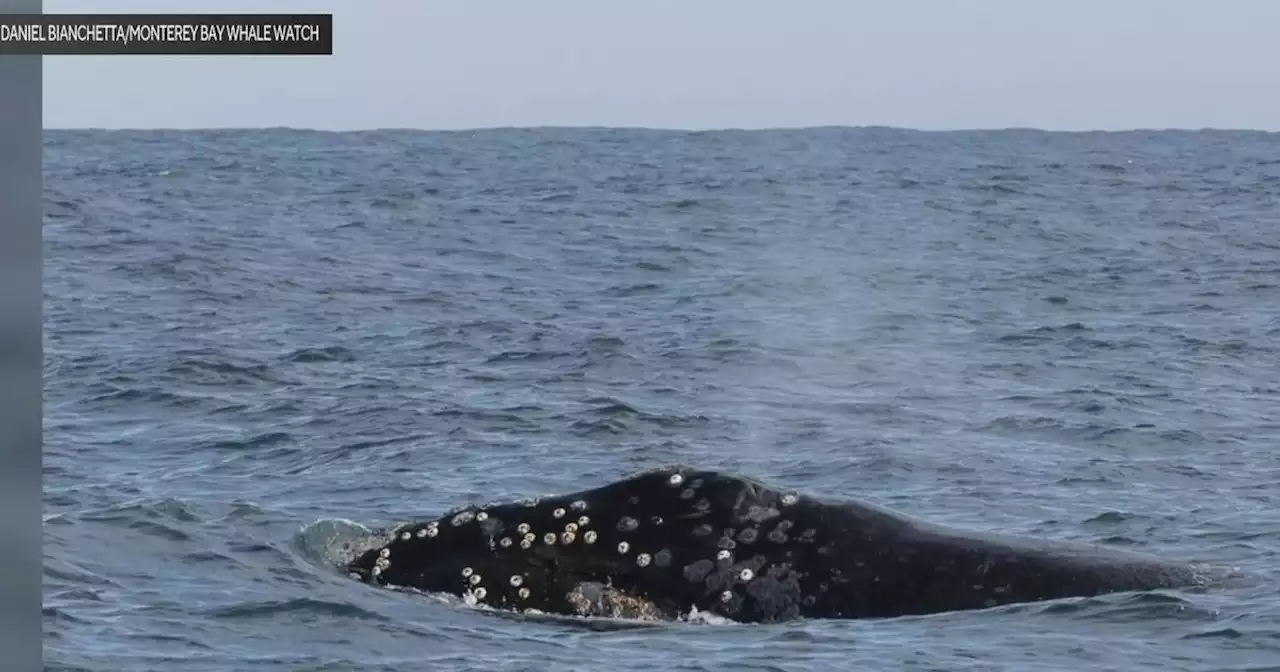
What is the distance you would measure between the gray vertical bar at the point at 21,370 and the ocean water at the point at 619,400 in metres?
5.88

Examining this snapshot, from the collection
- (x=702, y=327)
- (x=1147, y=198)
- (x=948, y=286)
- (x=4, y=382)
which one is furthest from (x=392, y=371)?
(x=1147, y=198)

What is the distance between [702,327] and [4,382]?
82.2 ft

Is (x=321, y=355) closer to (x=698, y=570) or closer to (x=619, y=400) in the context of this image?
(x=619, y=400)

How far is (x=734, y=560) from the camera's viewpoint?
1209 cm

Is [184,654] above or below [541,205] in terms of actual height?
below

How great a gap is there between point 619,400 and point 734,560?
10627mm

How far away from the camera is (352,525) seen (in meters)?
15.3

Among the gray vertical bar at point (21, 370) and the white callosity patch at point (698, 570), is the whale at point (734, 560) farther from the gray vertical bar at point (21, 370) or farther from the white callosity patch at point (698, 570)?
the gray vertical bar at point (21, 370)

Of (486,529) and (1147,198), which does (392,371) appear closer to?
(486,529)

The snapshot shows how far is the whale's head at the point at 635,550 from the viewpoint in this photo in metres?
12.1

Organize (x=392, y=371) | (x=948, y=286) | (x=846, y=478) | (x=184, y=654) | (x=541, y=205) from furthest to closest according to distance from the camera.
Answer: (x=541, y=205) → (x=948, y=286) → (x=392, y=371) → (x=846, y=478) → (x=184, y=654)

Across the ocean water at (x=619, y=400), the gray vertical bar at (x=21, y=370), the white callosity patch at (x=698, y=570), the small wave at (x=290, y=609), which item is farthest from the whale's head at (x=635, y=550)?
the gray vertical bar at (x=21, y=370)

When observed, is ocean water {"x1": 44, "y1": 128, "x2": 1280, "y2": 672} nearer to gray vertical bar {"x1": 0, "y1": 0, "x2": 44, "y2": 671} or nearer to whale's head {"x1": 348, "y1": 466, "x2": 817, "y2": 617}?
whale's head {"x1": 348, "y1": 466, "x2": 817, "y2": 617}

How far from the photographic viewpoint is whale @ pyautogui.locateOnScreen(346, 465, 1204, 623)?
39.5 ft
